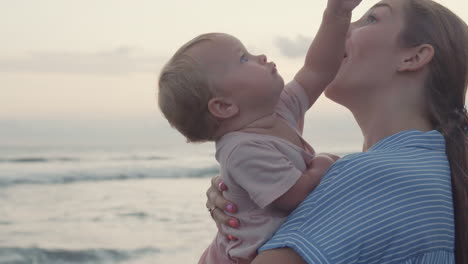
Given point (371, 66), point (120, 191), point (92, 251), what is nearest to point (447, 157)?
point (371, 66)

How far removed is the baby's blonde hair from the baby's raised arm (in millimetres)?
351

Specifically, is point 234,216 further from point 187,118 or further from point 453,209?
point 453,209

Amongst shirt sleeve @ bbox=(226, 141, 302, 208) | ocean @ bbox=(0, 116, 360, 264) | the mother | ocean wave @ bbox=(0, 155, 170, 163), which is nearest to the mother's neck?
the mother

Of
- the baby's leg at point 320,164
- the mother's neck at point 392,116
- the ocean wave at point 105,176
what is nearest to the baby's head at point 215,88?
the baby's leg at point 320,164

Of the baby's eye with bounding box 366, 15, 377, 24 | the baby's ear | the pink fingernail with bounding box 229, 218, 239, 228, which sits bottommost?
the pink fingernail with bounding box 229, 218, 239, 228

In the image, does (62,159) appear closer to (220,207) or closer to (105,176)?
(105,176)

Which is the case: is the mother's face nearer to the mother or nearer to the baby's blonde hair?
the mother

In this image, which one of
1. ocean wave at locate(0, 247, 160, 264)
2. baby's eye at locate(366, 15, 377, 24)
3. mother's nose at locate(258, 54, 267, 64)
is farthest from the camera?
ocean wave at locate(0, 247, 160, 264)

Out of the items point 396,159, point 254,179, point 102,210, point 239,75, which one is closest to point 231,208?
point 254,179

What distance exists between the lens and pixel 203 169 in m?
19.1

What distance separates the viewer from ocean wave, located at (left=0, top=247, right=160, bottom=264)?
7.78 m

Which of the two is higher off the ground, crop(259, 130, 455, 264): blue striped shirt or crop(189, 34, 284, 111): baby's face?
crop(189, 34, 284, 111): baby's face

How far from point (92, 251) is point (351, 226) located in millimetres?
6609

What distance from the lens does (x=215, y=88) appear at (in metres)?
2.12
